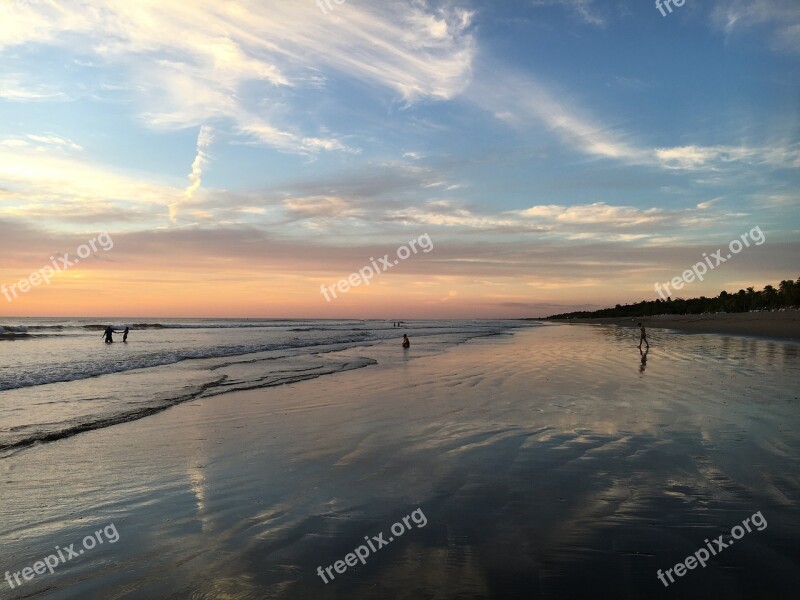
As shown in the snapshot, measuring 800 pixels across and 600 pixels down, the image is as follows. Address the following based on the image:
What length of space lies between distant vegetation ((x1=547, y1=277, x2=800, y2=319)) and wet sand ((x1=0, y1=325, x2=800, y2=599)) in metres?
82.2

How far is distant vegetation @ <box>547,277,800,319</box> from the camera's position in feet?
259

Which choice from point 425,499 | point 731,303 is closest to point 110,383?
point 425,499

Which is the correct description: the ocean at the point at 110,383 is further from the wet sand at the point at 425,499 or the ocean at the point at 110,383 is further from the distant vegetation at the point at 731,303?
the distant vegetation at the point at 731,303

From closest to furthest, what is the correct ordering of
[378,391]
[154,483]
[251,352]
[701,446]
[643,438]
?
[154,483] < [701,446] < [643,438] < [378,391] < [251,352]

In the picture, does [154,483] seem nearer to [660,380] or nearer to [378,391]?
[378,391]

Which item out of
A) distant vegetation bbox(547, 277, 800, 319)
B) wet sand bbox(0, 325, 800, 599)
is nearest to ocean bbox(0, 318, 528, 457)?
wet sand bbox(0, 325, 800, 599)

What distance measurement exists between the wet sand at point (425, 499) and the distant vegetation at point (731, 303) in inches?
3237

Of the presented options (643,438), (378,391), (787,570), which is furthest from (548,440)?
(378,391)

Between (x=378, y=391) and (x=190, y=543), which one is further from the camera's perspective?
(x=378, y=391)

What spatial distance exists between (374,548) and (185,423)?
28.5 feet

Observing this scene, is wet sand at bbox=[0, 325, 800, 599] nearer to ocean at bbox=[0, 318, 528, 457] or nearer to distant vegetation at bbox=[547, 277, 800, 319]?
ocean at bbox=[0, 318, 528, 457]

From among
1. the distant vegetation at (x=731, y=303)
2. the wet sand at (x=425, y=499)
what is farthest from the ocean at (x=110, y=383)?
the distant vegetation at (x=731, y=303)

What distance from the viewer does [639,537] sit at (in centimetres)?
561

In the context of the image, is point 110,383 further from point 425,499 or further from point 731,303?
point 731,303
